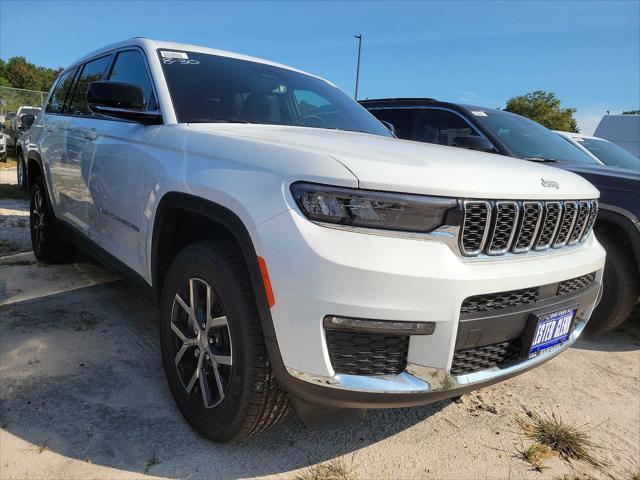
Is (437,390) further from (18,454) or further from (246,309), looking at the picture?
(18,454)

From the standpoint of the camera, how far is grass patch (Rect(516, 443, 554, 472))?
2.20 m

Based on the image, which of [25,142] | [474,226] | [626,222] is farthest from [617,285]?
[25,142]

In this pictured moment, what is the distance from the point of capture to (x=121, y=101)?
2.50 m

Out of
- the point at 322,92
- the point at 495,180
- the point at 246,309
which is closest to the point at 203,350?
the point at 246,309

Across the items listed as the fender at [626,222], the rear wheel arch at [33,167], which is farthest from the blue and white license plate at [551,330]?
the rear wheel arch at [33,167]

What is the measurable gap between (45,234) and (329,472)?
368 centimetres

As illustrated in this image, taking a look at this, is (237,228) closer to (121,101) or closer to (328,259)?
(328,259)

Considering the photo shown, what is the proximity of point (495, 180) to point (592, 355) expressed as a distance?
7.98 ft

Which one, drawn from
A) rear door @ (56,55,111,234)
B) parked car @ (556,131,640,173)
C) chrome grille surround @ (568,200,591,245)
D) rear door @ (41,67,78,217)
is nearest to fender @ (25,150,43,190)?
rear door @ (41,67,78,217)

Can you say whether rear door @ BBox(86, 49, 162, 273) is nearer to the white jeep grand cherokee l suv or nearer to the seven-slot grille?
the white jeep grand cherokee l suv

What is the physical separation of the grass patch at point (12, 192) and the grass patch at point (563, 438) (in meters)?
9.21

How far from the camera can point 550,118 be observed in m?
32.4

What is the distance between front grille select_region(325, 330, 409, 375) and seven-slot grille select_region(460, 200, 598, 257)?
0.42 m

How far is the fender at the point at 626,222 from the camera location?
353 cm
